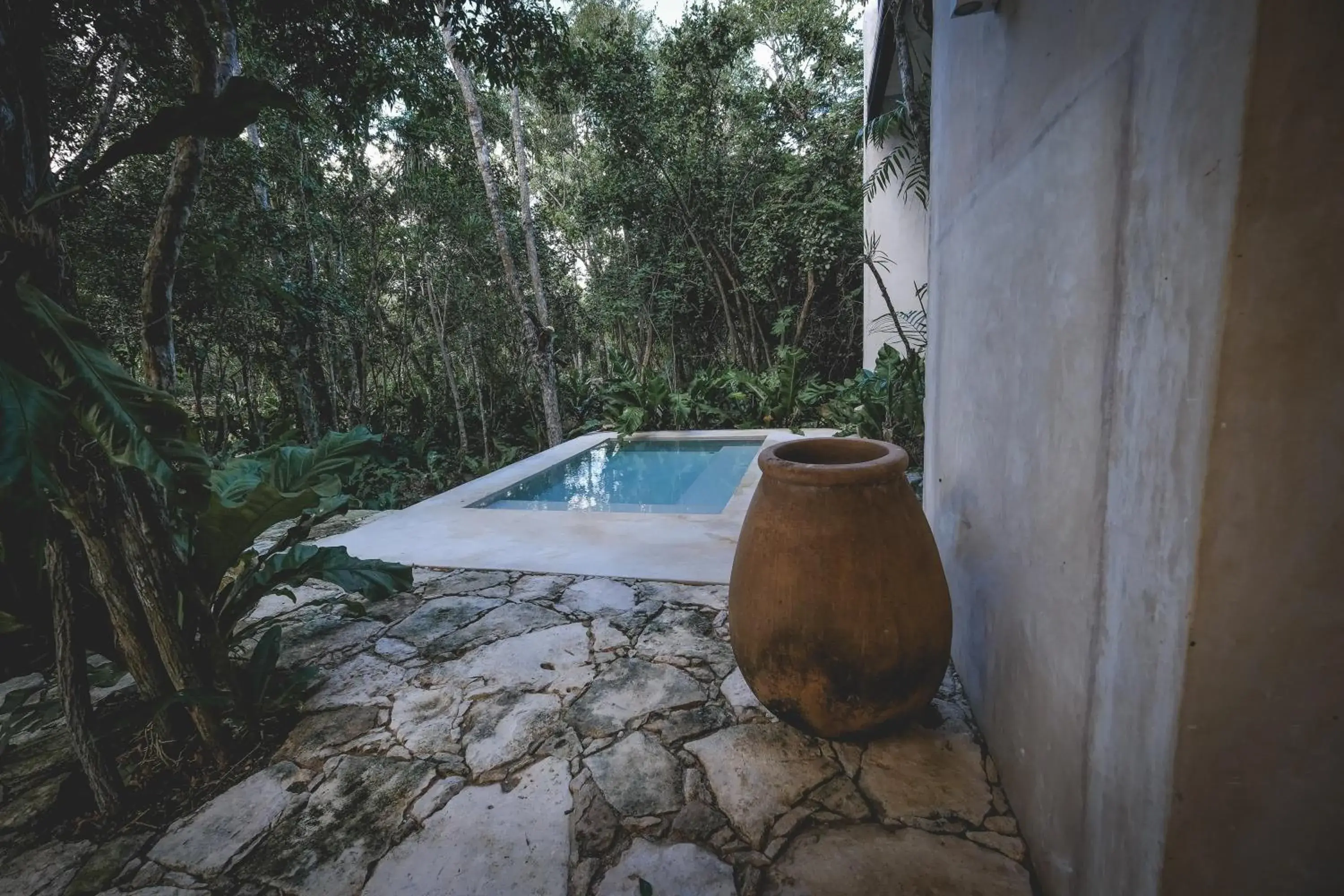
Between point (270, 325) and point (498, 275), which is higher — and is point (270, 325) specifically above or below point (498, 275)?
below

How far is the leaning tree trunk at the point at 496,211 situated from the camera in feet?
20.7

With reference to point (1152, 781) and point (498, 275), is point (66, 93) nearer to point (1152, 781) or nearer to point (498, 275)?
point (498, 275)

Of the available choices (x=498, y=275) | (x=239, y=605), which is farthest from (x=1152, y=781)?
(x=498, y=275)

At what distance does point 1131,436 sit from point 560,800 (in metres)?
1.46

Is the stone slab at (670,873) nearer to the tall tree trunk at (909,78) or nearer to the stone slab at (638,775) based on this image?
the stone slab at (638,775)

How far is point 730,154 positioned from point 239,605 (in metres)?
8.79

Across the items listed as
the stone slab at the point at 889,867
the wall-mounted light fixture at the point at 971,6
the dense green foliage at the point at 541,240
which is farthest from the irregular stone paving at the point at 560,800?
the dense green foliage at the point at 541,240

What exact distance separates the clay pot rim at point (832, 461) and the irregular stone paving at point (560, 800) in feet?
2.51

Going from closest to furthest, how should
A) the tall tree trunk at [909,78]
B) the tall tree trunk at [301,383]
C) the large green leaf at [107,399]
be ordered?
the large green leaf at [107,399] < the tall tree trunk at [909,78] < the tall tree trunk at [301,383]

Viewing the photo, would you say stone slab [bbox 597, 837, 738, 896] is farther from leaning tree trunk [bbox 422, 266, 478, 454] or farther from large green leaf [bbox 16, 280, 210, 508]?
leaning tree trunk [bbox 422, 266, 478, 454]

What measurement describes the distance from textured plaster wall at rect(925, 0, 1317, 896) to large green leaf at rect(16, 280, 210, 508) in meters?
1.66

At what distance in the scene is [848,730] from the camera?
4.71 ft

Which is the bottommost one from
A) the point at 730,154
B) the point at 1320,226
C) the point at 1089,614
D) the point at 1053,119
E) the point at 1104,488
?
the point at 1089,614

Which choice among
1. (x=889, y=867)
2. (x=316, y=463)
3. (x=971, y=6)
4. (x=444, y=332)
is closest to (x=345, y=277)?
(x=444, y=332)
